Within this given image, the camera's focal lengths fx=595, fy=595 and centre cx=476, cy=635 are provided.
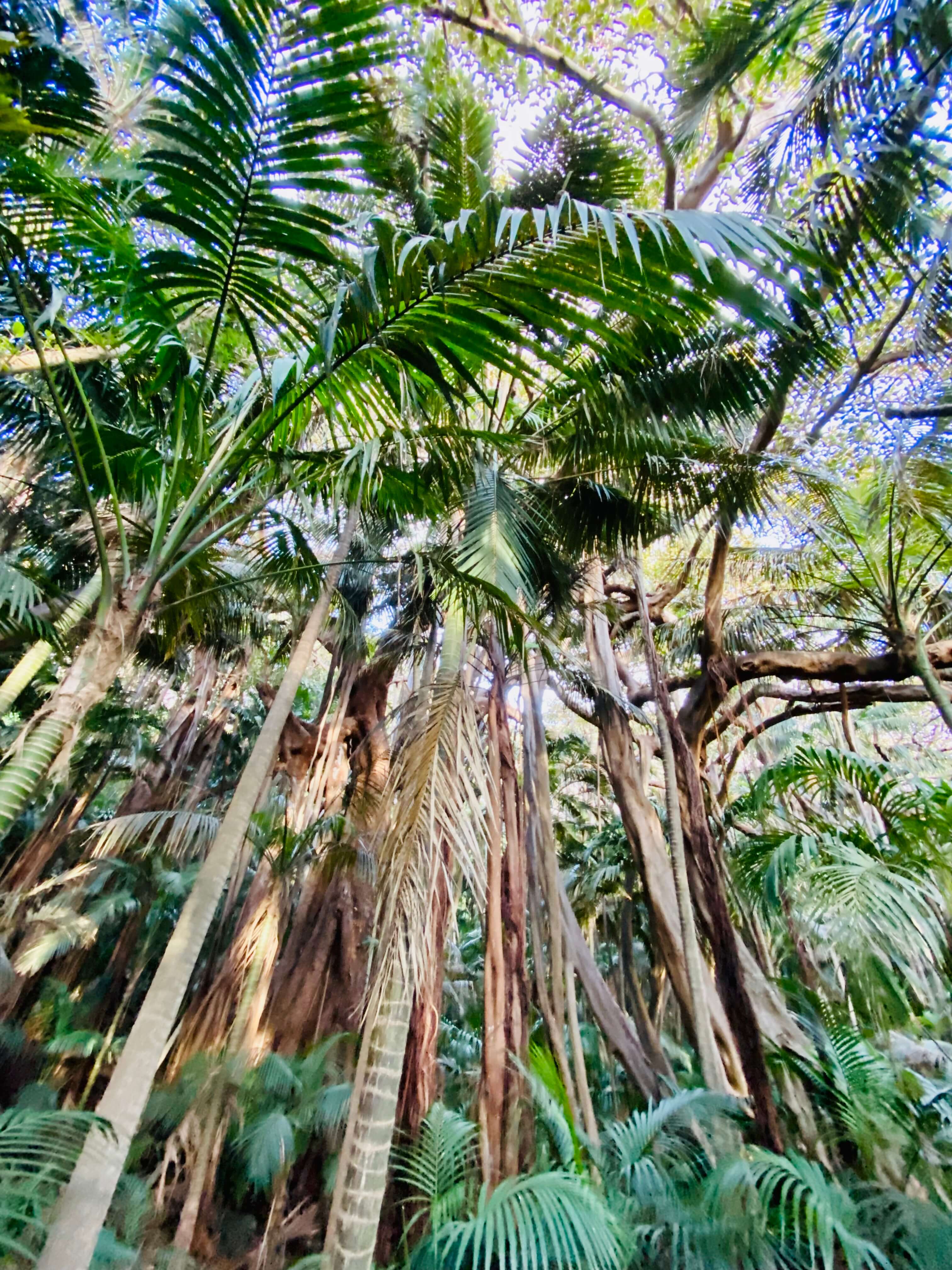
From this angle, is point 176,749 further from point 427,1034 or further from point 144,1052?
point 144,1052

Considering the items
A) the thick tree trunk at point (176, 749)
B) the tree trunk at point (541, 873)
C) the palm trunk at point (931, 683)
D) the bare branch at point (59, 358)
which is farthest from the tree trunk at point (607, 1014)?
the thick tree trunk at point (176, 749)

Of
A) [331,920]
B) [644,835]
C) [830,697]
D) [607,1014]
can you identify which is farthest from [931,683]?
[331,920]

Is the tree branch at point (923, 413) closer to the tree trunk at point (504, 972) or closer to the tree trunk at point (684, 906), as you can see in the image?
the tree trunk at point (684, 906)

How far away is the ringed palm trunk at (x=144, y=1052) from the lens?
6.84ft

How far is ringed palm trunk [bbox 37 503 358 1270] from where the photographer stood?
209cm

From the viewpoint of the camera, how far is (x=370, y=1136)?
203 cm

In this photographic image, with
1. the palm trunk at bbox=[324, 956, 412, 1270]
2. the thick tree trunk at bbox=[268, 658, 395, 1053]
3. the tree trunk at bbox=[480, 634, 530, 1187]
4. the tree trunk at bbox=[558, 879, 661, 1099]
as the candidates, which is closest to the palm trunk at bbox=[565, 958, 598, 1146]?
the tree trunk at bbox=[558, 879, 661, 1099]

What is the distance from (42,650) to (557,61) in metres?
5.75

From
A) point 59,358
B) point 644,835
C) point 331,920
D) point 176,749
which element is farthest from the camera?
point 176,749

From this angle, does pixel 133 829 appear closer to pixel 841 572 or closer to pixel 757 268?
pixel 757 268

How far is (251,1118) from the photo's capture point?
13.6 ft

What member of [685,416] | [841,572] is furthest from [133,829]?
[841,572]

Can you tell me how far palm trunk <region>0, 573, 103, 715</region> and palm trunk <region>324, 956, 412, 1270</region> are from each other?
1943 mm

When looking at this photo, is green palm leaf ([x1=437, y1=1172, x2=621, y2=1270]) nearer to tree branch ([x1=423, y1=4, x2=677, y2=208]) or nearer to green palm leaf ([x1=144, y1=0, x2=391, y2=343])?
green palm leaf ([x1=144, y1=0, x2=391, y2=343])
